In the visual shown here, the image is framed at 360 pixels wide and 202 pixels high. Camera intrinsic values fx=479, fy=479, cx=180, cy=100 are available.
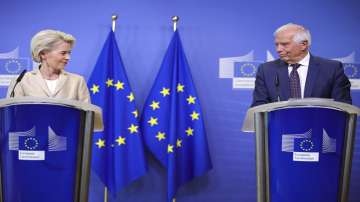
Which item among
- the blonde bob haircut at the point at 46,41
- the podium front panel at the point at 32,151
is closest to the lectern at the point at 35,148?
the podium front panel at the point at 32,151

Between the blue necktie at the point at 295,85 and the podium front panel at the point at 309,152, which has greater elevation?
the blue necktie at the point at 295,85

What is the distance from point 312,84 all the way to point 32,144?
184 cm

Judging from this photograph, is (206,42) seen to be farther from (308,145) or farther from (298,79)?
(308,145)

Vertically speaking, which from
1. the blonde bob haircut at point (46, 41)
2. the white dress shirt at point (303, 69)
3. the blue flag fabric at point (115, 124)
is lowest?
the blue flag fabric at point (115, 124)

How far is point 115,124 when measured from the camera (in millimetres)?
4090

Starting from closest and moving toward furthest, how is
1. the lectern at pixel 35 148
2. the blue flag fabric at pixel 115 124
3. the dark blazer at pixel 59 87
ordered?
the lectern at pixel 35 148, the dark blazer at pixel 59 87, the blue flag fabric at pixel 115 124

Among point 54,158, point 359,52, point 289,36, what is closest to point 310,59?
point 289,36

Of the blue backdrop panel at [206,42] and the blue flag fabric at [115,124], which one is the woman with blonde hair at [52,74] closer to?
the blue flag fabric at [115,124]

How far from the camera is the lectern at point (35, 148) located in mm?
2064

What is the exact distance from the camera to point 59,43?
3.14 metres

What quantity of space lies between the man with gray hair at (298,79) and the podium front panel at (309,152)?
879mm

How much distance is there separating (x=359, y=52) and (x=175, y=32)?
1.78 m

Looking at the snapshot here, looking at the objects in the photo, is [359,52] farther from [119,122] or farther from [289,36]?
[119,122]

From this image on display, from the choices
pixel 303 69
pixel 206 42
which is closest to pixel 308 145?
pixel 303 69
